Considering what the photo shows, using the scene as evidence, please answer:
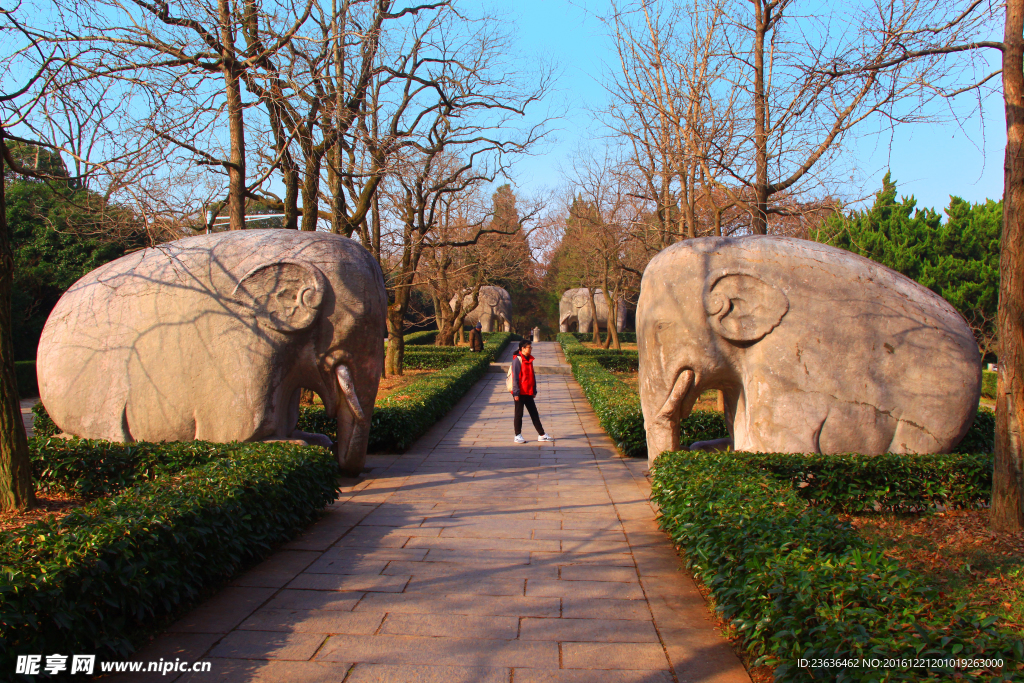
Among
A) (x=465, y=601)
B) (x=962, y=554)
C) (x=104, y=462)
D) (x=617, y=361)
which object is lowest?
(x=465, y=601)

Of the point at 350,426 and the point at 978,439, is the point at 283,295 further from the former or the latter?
the point at 978,439

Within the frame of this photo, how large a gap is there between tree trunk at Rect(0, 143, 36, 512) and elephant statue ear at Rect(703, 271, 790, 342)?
6191 mm

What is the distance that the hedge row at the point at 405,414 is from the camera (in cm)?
946

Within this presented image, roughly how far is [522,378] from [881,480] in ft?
19.3

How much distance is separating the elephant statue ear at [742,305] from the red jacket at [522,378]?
4.57m

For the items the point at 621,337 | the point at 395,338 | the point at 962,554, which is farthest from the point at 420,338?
the point at 962,554

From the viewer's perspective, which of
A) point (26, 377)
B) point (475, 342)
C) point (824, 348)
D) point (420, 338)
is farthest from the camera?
point (420, 338)

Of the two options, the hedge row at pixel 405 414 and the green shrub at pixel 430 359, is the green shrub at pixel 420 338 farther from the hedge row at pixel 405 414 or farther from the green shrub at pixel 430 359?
the hedge row at pixel 405 414

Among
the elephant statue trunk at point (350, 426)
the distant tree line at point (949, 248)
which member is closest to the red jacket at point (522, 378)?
the elephant statue trunk at point (350, 426)

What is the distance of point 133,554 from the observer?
11.9 feet

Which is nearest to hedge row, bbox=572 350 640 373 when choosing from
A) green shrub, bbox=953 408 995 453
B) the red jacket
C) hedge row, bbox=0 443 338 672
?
the red jacket

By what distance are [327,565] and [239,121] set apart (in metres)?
8.04

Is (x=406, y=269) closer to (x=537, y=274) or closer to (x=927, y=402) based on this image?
(x=927, y=402)

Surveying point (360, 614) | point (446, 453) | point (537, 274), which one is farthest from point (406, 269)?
point (537, 274)
